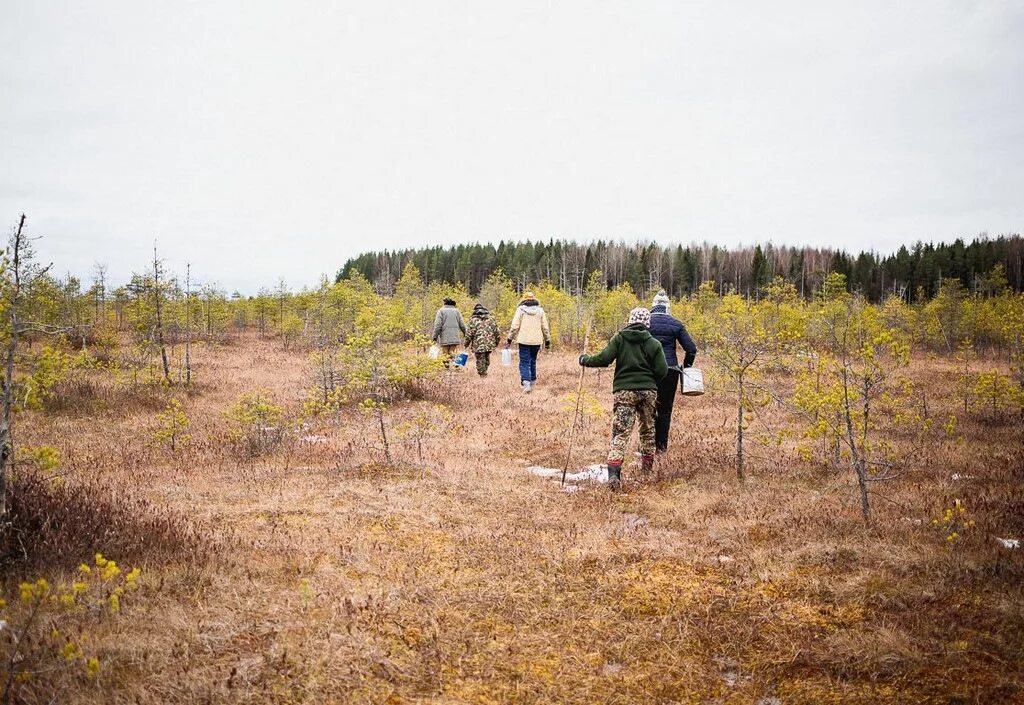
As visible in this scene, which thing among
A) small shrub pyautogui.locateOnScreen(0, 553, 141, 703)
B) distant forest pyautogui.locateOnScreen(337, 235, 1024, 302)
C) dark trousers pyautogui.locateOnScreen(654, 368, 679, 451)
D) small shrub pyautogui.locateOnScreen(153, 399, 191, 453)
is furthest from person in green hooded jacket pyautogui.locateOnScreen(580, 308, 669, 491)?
distant forest pyautogui.locateOnScreen(337, 235, 1024, 302)

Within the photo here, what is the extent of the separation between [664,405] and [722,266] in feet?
307

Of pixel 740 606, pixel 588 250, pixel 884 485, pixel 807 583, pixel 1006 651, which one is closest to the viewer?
pixel 1006 651

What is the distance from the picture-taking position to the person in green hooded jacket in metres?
6.92

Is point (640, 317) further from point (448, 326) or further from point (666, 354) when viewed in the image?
point (448, 326)

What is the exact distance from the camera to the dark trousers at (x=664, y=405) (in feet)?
26.7

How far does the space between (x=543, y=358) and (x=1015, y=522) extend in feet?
55.4

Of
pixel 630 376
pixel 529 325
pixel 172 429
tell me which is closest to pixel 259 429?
pixel 172 429

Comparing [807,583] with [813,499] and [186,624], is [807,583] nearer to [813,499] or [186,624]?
[813,499]

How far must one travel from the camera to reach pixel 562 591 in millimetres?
4340

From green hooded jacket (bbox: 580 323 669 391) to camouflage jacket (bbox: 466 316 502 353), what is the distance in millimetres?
8606

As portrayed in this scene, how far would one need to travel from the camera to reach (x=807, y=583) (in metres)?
4.40

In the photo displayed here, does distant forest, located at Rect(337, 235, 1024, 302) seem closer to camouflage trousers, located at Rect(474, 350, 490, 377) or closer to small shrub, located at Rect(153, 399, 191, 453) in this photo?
camouflage trousers, located at Rect(474, 350, 490, 377)

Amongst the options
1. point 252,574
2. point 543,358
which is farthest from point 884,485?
point 543,358

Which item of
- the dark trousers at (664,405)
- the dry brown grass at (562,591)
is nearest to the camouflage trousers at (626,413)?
the dry brown grass at (562,591)
